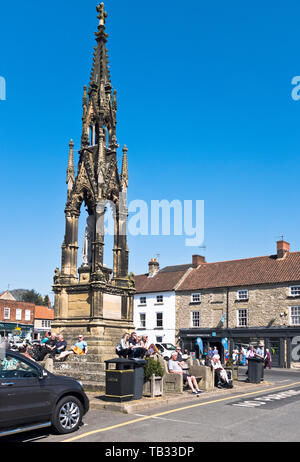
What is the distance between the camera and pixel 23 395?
8.41 metres

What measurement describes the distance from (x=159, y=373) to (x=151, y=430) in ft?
14.3

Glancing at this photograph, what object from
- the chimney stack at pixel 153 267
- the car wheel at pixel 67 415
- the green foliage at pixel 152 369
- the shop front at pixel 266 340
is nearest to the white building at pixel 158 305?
the chimney stack at pixel 153 267

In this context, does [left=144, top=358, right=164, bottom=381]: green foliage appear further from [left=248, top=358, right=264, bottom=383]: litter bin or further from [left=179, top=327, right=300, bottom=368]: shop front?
[left=179, top=327, right=300, bottom=368]: shop front

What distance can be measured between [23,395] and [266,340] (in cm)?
3413

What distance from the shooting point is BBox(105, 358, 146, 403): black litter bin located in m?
11.6

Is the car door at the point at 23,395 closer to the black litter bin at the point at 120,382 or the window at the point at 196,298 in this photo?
the black litter bin at the point at 120,382

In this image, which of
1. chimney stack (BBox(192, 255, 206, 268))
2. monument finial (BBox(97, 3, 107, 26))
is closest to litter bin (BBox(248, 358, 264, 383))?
monument finial (BBox(97, 3, 107, 26))

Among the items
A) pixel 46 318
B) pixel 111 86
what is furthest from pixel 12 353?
pixel 46 318

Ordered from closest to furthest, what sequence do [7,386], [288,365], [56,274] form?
[7,386], [56,274], [288,365]

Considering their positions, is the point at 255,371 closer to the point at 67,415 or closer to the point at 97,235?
the point at 97,235

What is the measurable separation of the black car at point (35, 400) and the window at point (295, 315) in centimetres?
3199

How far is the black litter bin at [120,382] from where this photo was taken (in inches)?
457

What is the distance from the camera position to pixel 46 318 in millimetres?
68500
